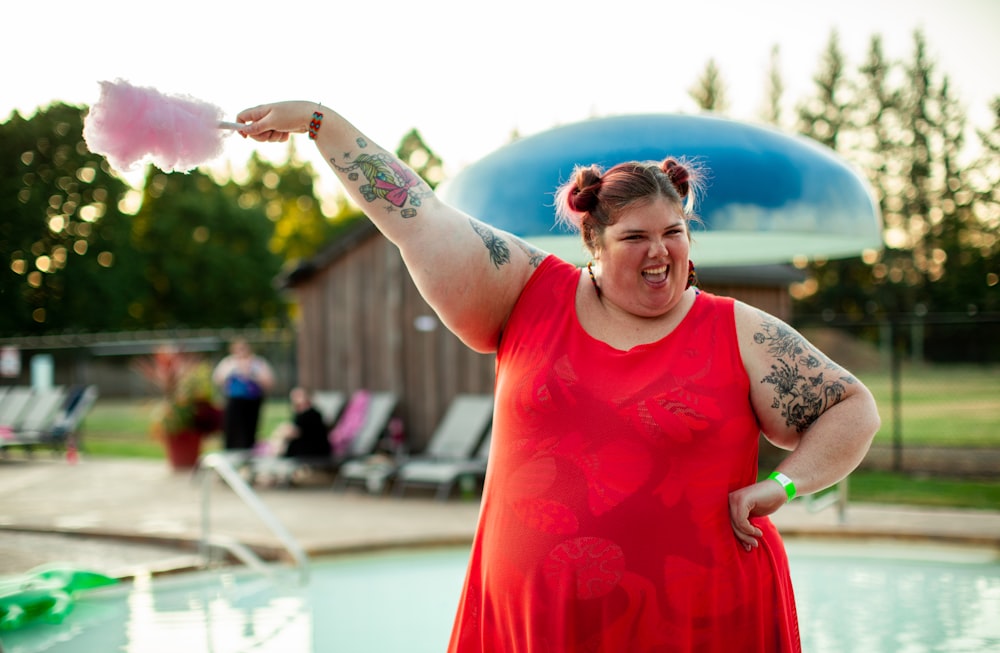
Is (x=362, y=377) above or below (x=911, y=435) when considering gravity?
above

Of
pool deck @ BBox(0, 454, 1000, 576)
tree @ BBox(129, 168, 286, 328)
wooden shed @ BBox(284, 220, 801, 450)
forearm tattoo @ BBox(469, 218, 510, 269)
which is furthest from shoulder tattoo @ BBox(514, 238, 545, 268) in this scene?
tree @ BBox(129, 168, 286, 328)

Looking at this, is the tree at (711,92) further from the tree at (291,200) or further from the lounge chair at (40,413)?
the lounge chair at (40,413)

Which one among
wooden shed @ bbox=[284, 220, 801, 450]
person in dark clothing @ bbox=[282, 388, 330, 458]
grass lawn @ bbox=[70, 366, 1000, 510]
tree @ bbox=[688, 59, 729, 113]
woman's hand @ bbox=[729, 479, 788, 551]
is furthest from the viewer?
tree @ bbox=[688, 59, 729, 113]

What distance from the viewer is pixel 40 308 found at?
697 cm

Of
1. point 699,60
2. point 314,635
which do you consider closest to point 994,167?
point 314,635

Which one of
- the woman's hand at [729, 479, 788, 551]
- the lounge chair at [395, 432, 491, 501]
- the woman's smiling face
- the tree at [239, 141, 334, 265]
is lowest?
the lounge chair at [395, 432, 491, 501]

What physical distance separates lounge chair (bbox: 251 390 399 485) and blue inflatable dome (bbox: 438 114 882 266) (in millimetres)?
6219

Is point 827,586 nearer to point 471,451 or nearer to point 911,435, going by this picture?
point 471,451

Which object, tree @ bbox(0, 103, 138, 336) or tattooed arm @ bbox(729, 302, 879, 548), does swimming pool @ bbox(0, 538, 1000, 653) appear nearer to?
tree @ bbox(0, 103, 138, 336)

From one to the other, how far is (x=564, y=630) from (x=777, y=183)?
9.78 feet

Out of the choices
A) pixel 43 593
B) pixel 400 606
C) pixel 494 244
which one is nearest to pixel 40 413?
pixel 43 593

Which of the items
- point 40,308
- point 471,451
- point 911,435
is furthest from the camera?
point 911,435

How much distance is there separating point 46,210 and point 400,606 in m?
3.77

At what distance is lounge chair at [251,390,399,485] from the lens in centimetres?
1028
